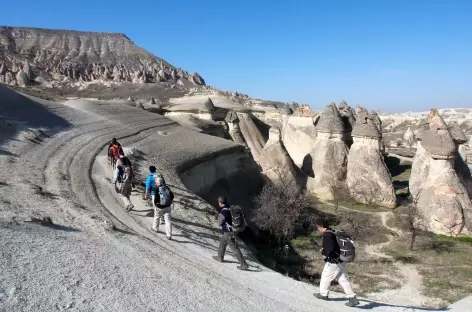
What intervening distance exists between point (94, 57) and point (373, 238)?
88157 millimetres

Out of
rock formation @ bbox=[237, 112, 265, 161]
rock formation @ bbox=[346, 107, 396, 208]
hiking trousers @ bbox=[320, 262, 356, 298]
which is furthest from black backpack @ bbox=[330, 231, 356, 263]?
rock formation @ bbox=[237, 112, 265, 161]

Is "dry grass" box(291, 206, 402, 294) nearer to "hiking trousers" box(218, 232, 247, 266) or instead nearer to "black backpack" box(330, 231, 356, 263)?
"hiking trousers" box(218, 232, 247, 266)

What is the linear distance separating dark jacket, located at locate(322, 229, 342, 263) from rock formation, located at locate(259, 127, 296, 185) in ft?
Result: 39.5

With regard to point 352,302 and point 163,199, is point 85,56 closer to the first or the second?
point 163,199

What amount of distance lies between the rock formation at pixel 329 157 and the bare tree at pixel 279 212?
3.48m

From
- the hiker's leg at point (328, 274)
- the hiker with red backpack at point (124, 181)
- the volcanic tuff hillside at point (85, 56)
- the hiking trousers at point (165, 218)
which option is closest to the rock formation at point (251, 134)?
the hiker with red backpack at point (124, 181)

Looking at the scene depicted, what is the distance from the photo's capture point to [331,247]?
20.0ft

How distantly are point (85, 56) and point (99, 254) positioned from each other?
93.1 metres

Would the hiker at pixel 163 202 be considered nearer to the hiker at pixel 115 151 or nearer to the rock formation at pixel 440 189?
the hiker at pixel 115 151

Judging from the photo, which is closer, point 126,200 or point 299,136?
point 126,200

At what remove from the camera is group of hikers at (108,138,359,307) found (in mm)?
6098

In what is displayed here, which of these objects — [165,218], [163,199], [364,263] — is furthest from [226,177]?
[163,199]

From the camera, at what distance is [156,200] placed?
316 inches

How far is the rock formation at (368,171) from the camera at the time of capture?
1761 cm
